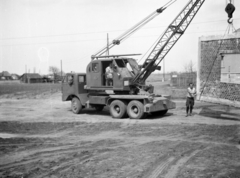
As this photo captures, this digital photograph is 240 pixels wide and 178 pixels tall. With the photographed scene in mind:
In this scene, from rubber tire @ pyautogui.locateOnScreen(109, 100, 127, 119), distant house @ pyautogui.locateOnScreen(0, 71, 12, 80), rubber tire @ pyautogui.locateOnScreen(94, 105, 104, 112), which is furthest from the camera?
distant house @ pyautogui.locateOnScreen(0, 71, 12, 80)

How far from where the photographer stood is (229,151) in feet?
21.6

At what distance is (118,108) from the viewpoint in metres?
12.6

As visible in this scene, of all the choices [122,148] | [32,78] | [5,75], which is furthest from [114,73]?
[5,75]

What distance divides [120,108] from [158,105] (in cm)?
186

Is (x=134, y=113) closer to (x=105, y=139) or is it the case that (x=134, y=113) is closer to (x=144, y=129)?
(x=144, y=129)

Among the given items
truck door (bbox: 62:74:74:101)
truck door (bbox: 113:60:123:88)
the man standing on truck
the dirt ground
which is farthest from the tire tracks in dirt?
truck door (bbox: 62:74:74:101)

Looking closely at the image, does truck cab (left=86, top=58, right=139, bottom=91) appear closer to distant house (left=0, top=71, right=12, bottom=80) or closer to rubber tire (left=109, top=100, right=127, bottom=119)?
rubber tire (left=109, top=100, right=127, bottom=119)

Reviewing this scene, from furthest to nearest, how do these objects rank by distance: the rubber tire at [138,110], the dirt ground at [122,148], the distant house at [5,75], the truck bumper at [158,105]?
the distant house at [5,75]
the rubber tire at [138,110]
the truck bumper at [158,105]
the dirt ground at [122,148]

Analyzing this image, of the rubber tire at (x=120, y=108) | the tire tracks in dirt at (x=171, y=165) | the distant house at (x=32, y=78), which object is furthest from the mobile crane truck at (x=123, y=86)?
the distant house at (x=32, y=78)

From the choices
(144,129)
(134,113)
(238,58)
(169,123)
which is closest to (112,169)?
(144,129)

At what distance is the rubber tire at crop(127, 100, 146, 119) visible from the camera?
463 inches

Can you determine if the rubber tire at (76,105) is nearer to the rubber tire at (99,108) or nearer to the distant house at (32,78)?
the rubber tire at (99,108)

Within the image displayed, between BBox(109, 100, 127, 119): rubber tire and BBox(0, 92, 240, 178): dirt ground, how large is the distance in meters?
0.75

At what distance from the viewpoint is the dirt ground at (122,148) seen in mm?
5434
